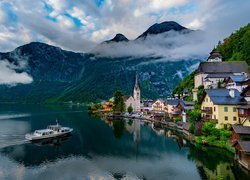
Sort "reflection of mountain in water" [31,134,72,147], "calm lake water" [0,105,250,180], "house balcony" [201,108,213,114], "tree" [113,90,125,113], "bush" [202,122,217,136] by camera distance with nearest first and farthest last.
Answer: "calm lake water" [0,105,250,180] → "bush" [202,122,217,136] → "house balcony" [201,108,213,114] → "reflection of mountain in water" [31,134,72,147] → "tree" [113,90,125,113]

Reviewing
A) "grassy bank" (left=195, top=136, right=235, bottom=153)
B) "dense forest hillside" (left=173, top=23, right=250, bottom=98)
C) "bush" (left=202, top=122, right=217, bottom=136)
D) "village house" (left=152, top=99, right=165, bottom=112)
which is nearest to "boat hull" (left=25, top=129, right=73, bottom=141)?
"grassy bank" (left=195, top=136, right=235, bottom=153)

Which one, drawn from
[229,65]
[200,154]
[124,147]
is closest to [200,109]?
[200,154]

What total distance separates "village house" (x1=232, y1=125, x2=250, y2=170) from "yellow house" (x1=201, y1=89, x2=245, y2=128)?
754cm

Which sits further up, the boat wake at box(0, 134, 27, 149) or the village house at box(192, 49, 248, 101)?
the village house at box(192, 49, 248, 101)

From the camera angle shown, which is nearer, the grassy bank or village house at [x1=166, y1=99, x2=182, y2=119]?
the grassy bank

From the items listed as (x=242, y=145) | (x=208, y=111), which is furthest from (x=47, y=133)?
(x=242, y=145)

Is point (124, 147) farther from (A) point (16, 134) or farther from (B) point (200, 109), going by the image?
(A) point (16, 134)

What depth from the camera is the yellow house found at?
176 feet

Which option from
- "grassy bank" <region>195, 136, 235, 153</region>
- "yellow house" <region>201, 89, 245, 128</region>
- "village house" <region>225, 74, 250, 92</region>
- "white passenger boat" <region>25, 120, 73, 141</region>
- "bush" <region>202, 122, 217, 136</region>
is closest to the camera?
"grassy bank" <region>195, 136, 235, 153</region>

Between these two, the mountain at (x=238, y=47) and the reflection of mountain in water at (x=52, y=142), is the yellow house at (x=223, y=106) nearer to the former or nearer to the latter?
the reflection of mountain in water at (x=52, y=142)

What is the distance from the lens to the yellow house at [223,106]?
5359 cm

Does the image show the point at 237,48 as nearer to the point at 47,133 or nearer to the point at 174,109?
the point at 174,109

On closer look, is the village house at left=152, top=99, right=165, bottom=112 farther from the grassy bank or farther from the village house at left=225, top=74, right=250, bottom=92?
the grassy bank

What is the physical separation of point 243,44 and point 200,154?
8321cm
